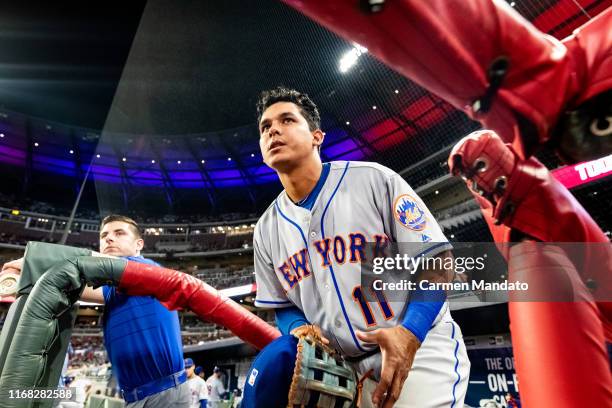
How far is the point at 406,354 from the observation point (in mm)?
977

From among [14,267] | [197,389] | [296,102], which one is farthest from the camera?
[197,389]

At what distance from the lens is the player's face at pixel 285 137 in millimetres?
1548

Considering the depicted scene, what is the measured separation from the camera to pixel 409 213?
1360 mm

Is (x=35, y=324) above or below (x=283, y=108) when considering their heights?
below

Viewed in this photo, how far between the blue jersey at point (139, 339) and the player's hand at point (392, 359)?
2.59 m

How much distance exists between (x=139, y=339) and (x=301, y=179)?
2.27 meters

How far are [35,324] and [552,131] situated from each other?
3199mm

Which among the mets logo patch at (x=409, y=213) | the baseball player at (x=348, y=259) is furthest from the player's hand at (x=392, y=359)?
the mets logo patch at (x=409, y=213)

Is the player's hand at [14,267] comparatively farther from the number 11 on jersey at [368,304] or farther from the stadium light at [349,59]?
the stadium light at [349,59]

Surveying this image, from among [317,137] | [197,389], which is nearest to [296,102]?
[317,137]

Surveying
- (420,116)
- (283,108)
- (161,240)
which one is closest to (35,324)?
(283,108)

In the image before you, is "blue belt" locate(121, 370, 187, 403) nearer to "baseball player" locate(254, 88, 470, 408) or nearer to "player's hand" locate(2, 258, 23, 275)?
"player's hand" locate(2, 258, 23, 275)

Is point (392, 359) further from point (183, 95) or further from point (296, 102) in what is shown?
point (183, 95)

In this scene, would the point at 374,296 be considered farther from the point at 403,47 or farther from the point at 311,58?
the point at 311,58
